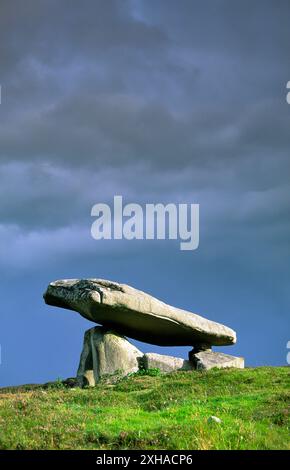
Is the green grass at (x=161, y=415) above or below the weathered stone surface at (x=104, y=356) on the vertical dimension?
below

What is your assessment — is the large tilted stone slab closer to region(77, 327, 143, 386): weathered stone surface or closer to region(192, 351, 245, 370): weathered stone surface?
region(77, 327, 143, 386): weathered stone surface

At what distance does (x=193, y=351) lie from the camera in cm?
3566

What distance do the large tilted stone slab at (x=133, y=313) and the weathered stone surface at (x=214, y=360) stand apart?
1.34 meters

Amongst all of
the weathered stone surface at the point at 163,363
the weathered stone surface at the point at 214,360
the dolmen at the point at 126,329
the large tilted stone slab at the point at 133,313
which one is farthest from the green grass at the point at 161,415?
the large tilted stone slab at the point at 133,313

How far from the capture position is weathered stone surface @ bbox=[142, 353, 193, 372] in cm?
3222

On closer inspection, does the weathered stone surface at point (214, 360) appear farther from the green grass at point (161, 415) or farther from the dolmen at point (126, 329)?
the green grass at point (161, 415)

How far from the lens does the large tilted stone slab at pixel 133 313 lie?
109 ft

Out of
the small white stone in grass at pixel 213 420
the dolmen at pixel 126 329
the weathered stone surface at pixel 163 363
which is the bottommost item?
the small white stone in grass at pixel 213 420

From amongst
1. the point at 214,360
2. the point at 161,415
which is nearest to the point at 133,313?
the point at 214,360

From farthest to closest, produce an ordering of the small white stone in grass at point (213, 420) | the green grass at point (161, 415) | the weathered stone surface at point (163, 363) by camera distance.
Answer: the weathered stone surface at point (163, 363) → the small white stone in grass at point (213, 420) → the green grass at point (161, 415)

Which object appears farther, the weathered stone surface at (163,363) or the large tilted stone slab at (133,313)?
the large tilted stone slab at (133,313)

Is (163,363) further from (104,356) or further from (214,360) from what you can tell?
(104,356)

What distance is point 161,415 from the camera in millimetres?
19109
